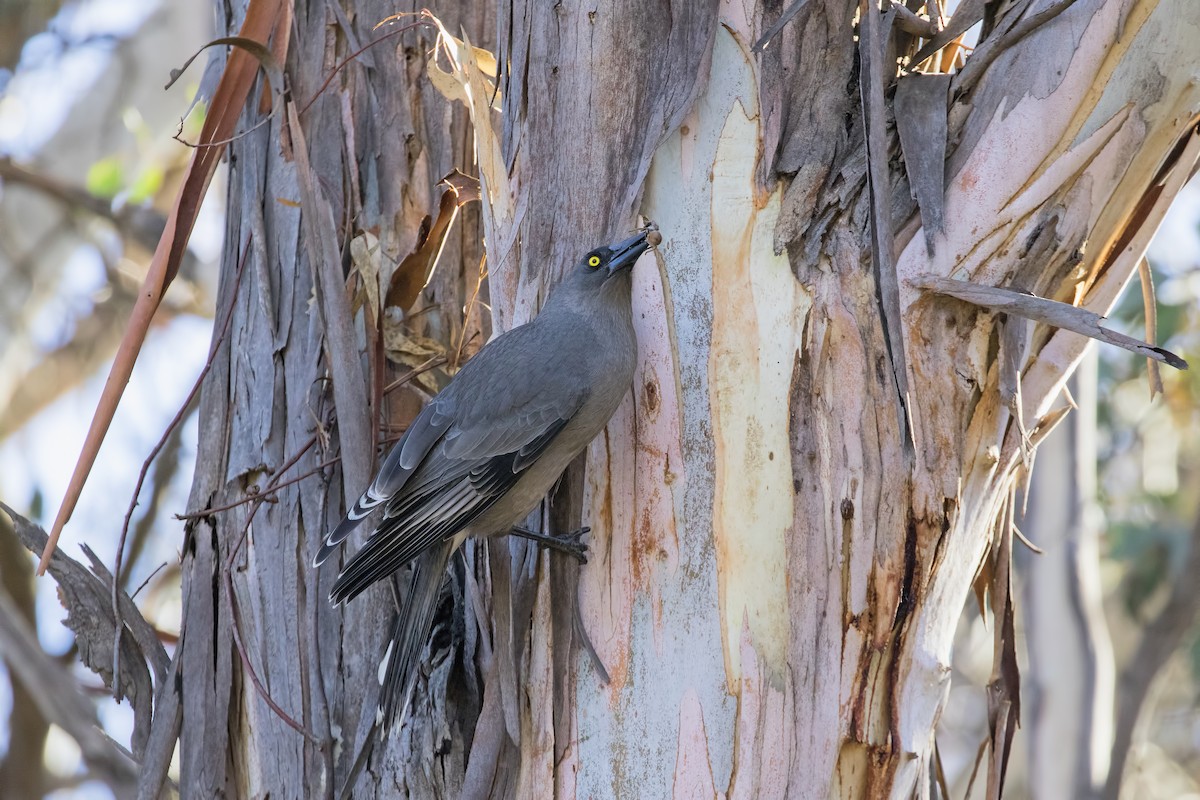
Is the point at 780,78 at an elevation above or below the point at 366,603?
above

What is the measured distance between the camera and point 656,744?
2.42m

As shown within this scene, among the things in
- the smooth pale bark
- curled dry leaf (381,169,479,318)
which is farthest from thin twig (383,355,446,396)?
the smooth pale bark

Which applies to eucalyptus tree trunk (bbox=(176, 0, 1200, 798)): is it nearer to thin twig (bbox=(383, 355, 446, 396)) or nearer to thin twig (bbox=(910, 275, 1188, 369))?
thin twig (bbox=(910, 275, 1188, 369))

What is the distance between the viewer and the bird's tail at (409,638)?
2.71 meters

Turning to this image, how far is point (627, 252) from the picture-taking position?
106 inches

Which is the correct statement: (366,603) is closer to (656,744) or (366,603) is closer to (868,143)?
(656,744)

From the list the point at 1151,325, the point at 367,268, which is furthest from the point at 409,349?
the point at 1151,325

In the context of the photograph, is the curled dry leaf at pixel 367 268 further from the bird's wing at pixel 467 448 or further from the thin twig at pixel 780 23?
the thin twig at pixel 780 23

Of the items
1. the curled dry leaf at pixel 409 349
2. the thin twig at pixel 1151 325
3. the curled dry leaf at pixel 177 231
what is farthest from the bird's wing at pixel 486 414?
the thin twig at pixel 1151 325

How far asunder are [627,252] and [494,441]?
2.06 ft

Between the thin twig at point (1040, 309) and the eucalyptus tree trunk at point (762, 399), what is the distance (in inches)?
0.8

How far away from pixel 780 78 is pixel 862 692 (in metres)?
1.37

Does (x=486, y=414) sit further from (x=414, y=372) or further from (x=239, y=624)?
(x=239, y=624)

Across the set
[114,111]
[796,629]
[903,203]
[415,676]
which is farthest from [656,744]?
[114,111]
